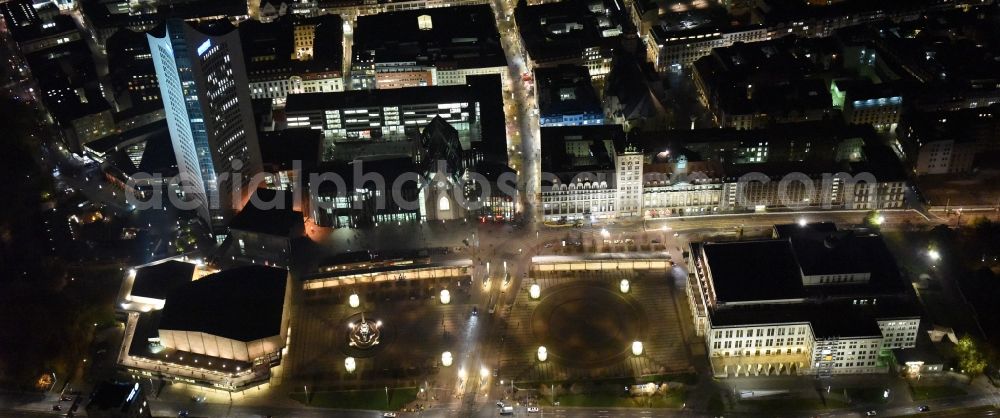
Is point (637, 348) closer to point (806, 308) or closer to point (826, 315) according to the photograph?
point (806, 308)

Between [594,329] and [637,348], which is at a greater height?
[637,348]

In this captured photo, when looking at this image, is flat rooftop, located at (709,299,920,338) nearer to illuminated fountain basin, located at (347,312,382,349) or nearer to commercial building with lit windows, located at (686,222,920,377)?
commercial building with lit windows, located at (686,222,920,377)

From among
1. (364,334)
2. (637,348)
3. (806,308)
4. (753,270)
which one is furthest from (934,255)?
(364,334)

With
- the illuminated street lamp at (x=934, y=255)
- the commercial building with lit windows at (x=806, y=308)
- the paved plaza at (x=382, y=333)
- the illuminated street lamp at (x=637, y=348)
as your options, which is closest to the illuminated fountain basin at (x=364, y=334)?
the paved plaza at (x=382, y=333)

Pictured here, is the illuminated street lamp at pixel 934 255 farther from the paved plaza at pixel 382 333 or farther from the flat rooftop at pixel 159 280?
the flat rooftop at pixel 159 280

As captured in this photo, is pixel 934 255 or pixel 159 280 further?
pixel 934 255

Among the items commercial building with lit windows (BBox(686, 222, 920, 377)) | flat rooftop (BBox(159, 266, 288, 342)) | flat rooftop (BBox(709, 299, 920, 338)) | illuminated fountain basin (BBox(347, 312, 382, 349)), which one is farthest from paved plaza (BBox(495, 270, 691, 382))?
flat rooftop (BBox(159, 266, 288, 342))

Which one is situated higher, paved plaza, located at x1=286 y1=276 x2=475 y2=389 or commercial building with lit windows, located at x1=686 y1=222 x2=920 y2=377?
commercial building with lit windows, located at x1=686 y1=222 x2=920 y2=377
